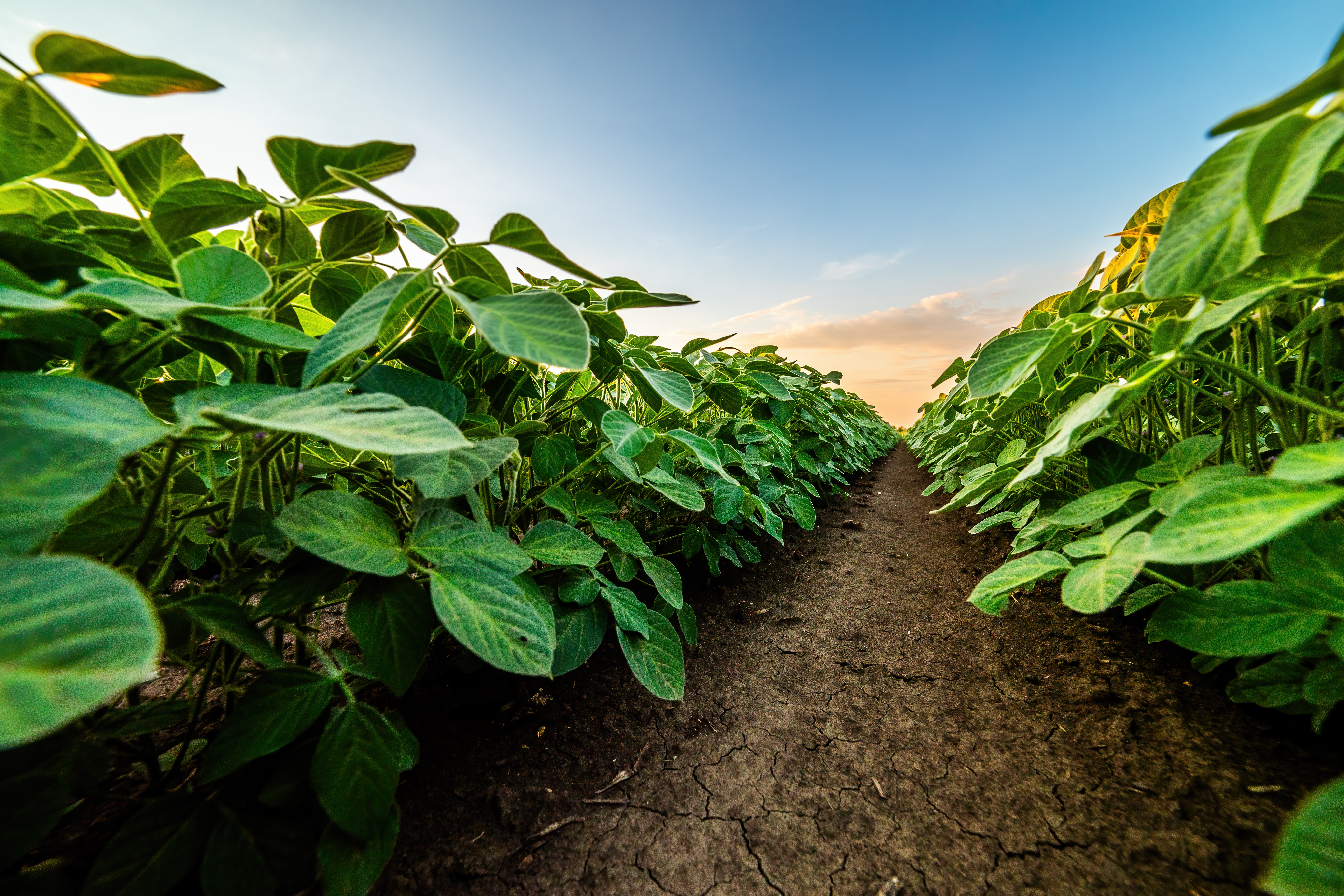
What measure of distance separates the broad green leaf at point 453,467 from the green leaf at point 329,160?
1.11 feet

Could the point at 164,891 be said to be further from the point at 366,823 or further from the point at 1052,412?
the point at 1052,412

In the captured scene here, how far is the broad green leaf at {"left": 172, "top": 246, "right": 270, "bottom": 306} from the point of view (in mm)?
485

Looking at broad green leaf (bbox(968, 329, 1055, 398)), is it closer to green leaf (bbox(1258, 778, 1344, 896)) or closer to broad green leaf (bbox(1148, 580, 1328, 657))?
broad green leaf (bbox(1148, 580, 1328, 657))

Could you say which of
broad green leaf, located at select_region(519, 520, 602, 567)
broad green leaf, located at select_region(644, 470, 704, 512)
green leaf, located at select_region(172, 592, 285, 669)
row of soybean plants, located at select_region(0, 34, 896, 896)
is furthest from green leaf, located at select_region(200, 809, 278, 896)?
broad green leaf, located at select_region(644, 470, 704, 512)

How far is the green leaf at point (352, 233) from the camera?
25.3 inches

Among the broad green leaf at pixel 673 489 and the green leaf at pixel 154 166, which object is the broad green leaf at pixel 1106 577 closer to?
the broad green leaf at pixel 673 489

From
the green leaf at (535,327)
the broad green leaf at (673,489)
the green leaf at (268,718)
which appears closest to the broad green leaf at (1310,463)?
the green leaf at (535,327)

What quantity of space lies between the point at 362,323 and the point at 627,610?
593 millimetres

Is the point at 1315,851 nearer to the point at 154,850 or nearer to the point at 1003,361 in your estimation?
the point at 1003,361

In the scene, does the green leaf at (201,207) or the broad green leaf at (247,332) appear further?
the green leaf at (201,207)

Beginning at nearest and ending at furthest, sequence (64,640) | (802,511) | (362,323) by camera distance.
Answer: (64,640) → (362,323) → (802,511)

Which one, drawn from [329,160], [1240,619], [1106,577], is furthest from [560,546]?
[1240,619]

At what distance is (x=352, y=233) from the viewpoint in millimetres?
660

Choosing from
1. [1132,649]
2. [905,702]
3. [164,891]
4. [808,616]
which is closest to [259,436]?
[164,891]
